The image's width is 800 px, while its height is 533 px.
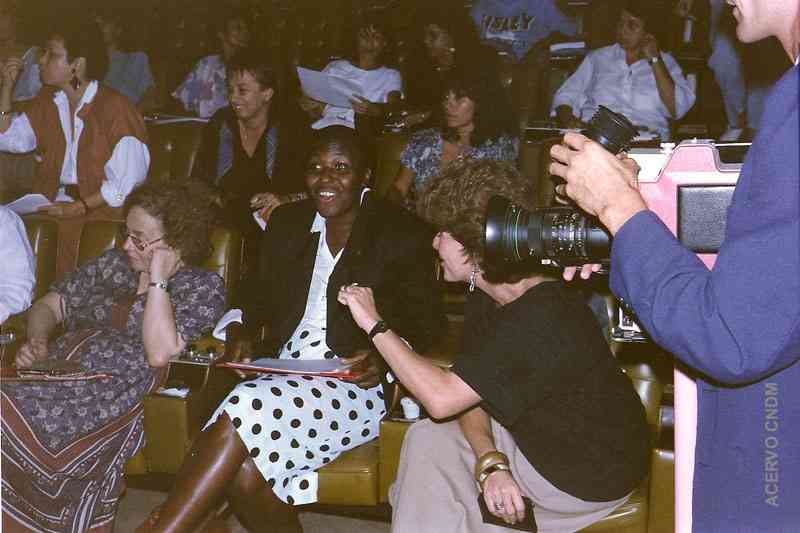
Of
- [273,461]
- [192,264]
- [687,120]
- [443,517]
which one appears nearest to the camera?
[443,517]

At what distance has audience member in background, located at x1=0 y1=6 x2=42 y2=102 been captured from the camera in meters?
4.29

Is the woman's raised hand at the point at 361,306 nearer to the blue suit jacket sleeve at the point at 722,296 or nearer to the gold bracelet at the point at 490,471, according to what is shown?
the gold bracelet at the point at 490,471

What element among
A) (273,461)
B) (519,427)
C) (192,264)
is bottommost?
(273,461)

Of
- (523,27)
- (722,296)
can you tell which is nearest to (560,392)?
(722,296)

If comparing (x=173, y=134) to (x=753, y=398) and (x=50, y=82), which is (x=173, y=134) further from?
(x=753, y=398)

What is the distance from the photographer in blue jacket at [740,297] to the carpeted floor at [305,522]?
1.58 metres

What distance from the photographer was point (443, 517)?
1650mm

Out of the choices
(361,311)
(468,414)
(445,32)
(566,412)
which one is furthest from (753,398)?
(445,32)

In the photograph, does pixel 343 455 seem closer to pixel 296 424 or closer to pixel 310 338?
pixel 296 424

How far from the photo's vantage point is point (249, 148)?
3508mm

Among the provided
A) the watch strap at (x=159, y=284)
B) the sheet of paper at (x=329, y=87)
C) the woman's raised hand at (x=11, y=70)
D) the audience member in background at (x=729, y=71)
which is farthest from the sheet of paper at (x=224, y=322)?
the audience member in background at (x=729, y=71)

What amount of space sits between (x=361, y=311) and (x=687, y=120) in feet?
7.79

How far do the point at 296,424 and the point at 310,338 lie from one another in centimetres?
39

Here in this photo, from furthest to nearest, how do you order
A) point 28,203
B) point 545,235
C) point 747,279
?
1. point 28,203
2. point 545,235
3. point 747,279
